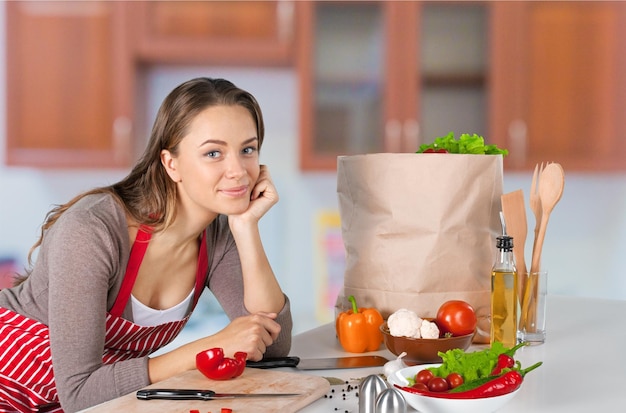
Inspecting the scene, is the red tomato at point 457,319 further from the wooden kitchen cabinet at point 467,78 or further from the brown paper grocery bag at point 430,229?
the wooden kitchen cabinet at point 467,78

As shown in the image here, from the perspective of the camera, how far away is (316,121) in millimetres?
2846

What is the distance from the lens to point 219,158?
1348mm

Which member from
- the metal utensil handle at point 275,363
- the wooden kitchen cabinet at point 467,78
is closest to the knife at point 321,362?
the metal utensil handle at point 275,363

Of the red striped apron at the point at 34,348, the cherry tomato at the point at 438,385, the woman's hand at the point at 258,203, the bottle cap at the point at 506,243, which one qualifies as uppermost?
the woman's hand at the point at 258,203

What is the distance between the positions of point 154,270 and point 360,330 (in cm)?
46

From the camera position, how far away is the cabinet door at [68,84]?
109 inches

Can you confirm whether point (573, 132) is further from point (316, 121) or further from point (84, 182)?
point (84, 182)

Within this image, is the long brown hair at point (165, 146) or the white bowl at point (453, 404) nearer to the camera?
the white bowl at point (453, 404)

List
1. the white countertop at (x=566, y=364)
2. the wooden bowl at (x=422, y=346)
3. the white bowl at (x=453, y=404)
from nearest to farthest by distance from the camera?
the white bowl at (x=453, y=404), the white countertop at (x=566, y=364), the wooden bowl at (x=422, y=346)

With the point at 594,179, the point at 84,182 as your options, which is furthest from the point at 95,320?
the point at 594,179

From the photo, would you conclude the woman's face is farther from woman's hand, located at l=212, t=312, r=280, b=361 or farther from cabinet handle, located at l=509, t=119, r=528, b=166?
cabinet handle, located at l=509, t=119, r=528, b=166

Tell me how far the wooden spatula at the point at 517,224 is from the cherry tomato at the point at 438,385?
1.59ft

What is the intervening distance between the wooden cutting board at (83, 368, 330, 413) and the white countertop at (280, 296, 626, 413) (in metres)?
0.03

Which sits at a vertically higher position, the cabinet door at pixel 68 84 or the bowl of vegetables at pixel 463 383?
the cabinet door at pixel 68 84
